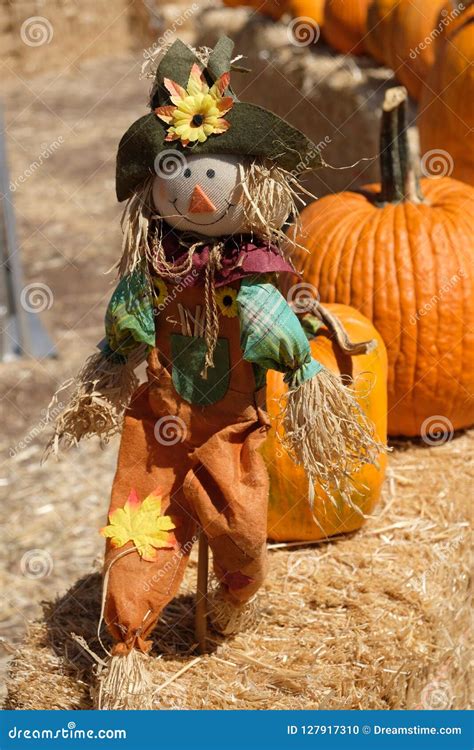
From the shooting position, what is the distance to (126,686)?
2234 millimetres

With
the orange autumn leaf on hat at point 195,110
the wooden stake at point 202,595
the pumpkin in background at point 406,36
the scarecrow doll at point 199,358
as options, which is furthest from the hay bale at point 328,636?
the pumpkin in background at point 406,36

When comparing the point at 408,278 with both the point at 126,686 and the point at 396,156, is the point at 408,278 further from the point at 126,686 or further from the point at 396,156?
the point at 126,686

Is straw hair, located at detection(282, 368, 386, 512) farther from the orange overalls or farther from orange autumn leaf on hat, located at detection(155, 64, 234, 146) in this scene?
orange autumn leaf on hat, located at detection(155, 64, 234, 146)

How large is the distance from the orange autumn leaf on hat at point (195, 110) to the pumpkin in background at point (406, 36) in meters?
2.58

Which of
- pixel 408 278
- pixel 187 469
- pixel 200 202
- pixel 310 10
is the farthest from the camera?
pixel 310 10

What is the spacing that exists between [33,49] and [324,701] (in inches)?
353

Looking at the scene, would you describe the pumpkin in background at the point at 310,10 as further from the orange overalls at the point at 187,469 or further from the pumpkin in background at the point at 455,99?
the orange overalls at the point at 187,469

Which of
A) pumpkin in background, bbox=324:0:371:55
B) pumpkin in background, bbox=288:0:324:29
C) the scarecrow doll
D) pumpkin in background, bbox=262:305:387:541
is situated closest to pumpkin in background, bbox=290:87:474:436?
pumpkin in background, bbox=262:305:387:541

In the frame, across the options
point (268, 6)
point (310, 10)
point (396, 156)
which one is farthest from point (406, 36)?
point (396, 156)

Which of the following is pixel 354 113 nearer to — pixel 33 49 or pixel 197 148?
pixel 197 148

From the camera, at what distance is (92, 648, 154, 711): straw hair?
7.29 feet

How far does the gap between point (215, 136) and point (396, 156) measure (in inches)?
53.4

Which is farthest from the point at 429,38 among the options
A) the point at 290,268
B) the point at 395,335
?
the point at 290,268

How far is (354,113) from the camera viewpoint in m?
5.27
